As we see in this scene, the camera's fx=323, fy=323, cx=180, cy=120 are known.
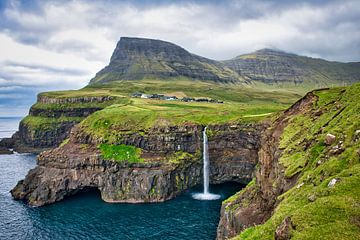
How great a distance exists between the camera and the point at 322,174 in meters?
31.8

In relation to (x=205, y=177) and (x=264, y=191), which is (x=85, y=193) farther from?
(x=264, y=191)

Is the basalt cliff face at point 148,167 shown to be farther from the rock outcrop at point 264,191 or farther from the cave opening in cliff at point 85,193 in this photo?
the rock outcrop at point 264,191

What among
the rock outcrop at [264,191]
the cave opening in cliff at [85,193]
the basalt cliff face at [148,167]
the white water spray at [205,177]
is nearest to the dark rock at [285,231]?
the rock outcrop at [264,191]

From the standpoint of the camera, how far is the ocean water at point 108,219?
8044 centimetres

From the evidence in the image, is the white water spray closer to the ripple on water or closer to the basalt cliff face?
the basalt cliff face

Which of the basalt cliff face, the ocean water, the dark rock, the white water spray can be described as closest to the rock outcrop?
the dark rock

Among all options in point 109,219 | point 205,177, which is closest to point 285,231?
point 109,219

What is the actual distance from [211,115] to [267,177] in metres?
81.2

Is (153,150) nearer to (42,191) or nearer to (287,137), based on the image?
(42,191)

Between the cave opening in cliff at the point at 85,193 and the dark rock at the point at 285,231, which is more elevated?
the dark rock at the point at 285,231

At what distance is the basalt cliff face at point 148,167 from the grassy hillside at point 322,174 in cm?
6224

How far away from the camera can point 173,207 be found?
9994cm

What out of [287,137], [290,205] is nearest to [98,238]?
[287,137]

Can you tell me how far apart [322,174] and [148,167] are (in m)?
85.5
